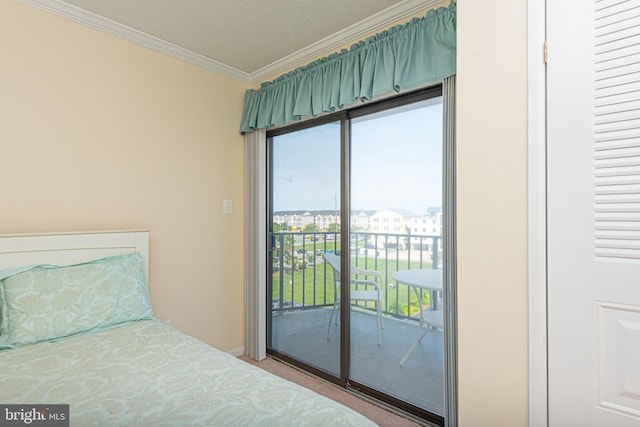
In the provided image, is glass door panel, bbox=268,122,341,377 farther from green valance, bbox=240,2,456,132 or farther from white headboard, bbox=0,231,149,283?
white headboard, bbox=0,231,149,283

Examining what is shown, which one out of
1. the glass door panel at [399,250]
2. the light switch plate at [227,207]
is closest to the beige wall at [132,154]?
the light switch plate at [227,207]

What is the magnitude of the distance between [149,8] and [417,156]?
196cm

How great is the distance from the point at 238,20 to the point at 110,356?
2.11m

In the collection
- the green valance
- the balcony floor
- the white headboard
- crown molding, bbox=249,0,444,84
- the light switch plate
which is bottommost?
the balcony floor

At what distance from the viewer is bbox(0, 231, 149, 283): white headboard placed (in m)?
1.75

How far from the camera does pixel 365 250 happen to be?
2.33 m

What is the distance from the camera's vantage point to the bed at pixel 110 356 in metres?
1.04

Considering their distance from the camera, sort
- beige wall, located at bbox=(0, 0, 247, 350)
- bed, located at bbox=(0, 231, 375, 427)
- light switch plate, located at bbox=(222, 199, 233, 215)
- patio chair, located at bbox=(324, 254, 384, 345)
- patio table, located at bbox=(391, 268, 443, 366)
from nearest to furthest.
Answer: bed, located at bbox=(0, 231, 375, 427) < beige wall, located at bbox=(0, 0, 247, 350) < patio table, located at bbox=(391, 268, 443, 366) < patio chair, located at bbox=(324, 254, 384, 345) < light switch plate, located at bbox=(222, 199, 233, 215)

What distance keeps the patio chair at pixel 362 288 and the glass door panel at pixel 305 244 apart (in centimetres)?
4

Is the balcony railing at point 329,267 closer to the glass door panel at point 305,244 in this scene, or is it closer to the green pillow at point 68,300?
the glass door panel at point 305,244

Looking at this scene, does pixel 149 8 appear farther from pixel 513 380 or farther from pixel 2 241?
pixel 513 380

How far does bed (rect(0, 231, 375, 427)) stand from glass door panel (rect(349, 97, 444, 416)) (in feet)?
3.78

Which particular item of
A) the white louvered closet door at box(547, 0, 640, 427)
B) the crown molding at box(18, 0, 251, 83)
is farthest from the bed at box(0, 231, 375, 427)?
the crown molding at box(18, 0, 251, 83)

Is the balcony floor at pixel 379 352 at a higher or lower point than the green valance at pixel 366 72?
lower
